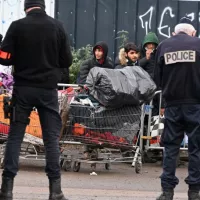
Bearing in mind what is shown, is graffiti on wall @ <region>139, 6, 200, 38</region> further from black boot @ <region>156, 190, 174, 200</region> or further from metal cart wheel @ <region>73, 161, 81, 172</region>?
black boot @ <region>156, 190, 174, 200</region>

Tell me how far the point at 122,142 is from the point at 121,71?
102 cm

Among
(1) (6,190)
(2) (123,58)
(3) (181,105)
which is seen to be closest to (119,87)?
(2) (123,58)

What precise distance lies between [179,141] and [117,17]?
635 centimetres

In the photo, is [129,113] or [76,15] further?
[76,15]

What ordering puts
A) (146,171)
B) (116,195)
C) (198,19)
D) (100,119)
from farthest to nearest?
1. (198,19)
2. (146,171)
3. (100,119)
4. (116,195)

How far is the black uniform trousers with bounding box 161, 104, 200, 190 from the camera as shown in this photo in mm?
7656

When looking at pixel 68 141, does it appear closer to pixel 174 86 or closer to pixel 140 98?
pixel 140 98

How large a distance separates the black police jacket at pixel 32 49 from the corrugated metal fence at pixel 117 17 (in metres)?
6.46

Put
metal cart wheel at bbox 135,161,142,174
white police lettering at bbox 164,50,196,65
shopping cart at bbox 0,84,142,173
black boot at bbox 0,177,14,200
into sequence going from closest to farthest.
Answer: black boot at bbox 0,177,14,200, white police lettering at bbox 164,50,196,65, shopping cart at bbox 0,84,142,173, metal cart wheel at bbox 135,161,142,174

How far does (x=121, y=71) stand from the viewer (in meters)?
10.5

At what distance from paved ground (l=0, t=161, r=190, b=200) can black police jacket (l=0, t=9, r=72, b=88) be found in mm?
1338

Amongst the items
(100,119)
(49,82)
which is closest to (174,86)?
(49,82)

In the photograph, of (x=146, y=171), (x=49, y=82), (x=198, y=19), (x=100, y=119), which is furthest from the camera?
(x=198, y=19)

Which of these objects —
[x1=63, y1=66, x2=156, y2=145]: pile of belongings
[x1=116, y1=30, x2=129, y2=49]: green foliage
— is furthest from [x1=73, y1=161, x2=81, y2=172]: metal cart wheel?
[x1=116, y1=30, x2=129, y2=49]: green foliage
